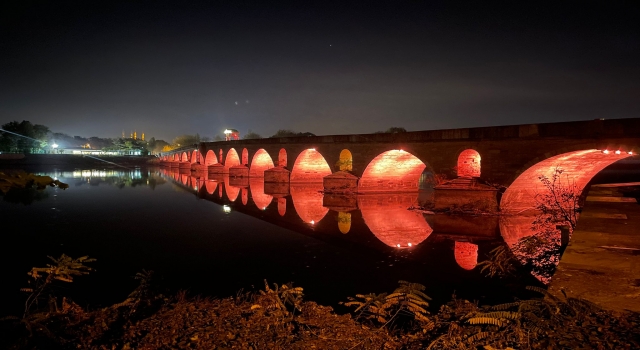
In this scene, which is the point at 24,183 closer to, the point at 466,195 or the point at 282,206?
the point at 282,206

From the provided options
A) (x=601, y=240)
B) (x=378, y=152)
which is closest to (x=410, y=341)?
(x=601, y=240)

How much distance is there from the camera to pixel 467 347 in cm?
341

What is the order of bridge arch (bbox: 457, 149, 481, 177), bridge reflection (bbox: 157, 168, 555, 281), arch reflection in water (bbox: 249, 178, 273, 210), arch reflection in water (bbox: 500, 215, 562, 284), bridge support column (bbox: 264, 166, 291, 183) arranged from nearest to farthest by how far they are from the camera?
arch reflection in water (bbox: 500, 215, 562, 284) < bridge reflection (bbox: 157, 168, 555, 281) < bridge arch (bbox: 457, 149, 481, 177) < arch reflection in water (bbox: 249, 178, 273, 210) < bridge support column (bbox: 264, 166, 291, 183)

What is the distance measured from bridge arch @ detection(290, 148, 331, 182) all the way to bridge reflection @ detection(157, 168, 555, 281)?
23.0 feet

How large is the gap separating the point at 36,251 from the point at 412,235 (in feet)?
38.7

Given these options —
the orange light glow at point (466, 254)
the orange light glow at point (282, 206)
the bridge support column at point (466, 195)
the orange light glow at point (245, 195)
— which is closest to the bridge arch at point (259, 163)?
the orange light glow at point (245, 195)

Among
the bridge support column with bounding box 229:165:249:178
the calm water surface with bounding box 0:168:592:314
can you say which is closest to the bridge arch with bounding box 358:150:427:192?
the calm water surface with bounding box 0:168:592:314

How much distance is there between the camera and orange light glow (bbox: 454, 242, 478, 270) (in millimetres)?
10653

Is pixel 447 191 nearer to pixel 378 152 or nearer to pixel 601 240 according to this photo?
pixel 378 152

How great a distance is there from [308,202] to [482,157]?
1009cm

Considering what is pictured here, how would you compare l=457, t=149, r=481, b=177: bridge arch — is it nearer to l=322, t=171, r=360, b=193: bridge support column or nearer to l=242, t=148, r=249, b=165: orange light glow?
l=322, t=171, r=360, b=193: bridge support column

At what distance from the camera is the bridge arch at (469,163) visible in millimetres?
19453

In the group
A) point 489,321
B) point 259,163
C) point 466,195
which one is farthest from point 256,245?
point 259,163

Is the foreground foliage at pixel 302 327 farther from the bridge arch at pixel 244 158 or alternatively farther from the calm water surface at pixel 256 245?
the bridge arch at pixel 244 158
